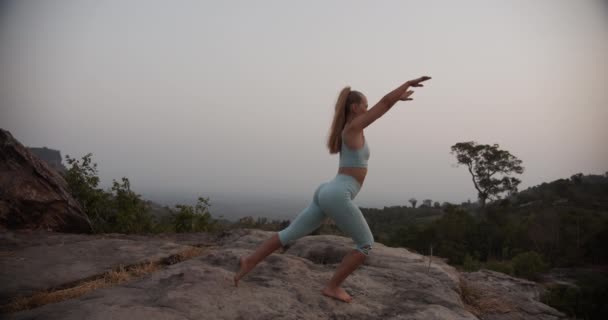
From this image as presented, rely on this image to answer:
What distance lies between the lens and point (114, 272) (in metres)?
4.25

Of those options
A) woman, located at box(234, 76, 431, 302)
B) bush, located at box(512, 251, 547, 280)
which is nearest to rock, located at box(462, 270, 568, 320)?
woman, located at box(234, 76, 431, 302)

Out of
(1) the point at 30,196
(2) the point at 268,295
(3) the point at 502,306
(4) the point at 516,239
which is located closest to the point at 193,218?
(1) the point at 30,196

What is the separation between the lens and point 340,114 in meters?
3.57

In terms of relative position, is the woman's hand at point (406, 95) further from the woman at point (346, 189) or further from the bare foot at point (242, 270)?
the bare foot at point (242, 270)

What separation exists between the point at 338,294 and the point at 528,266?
2122 cm

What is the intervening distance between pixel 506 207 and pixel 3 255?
35841 millimetres

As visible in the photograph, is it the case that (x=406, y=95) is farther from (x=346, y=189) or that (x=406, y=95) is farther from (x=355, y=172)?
(x=346, y=189)

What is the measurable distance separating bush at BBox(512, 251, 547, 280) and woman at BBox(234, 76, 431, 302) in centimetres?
2008

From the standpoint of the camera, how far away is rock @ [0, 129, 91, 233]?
6.58 metres

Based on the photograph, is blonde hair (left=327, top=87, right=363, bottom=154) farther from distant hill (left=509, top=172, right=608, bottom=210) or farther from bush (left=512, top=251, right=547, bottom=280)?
distant hill (left=509, top=172, right=608, bottom=210)

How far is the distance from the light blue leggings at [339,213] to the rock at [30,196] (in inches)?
223

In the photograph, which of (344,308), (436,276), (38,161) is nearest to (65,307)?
(344,308)

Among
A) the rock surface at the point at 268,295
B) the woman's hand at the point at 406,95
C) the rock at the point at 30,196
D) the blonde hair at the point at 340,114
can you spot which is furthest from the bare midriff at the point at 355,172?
the rock at the point at 30,196

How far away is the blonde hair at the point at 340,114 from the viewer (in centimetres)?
354
